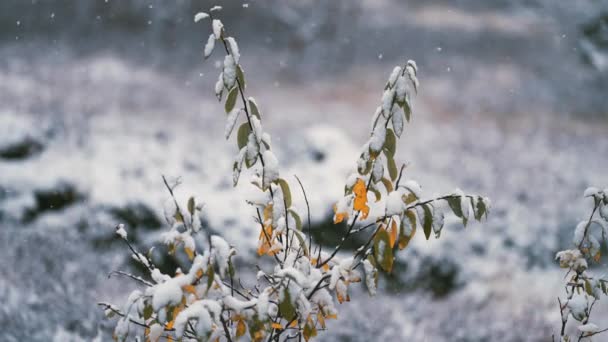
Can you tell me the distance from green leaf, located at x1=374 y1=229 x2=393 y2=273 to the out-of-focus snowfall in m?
2.72

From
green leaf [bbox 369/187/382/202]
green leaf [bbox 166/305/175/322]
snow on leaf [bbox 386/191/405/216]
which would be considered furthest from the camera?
green leaf [bbox 369/187/382/202]

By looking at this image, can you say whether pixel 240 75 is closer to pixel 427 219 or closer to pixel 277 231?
pixel 277 231

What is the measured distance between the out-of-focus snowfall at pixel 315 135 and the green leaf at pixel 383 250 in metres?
2.72

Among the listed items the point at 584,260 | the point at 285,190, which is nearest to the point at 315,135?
the point at 584,260

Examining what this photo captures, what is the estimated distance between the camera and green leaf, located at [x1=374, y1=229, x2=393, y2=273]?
1385 millimetres

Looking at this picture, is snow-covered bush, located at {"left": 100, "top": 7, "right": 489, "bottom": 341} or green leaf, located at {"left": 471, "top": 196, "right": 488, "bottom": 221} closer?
snow-covered bush, located at {"left": 100, "top": 7, "right": 489, "bottom": 341}

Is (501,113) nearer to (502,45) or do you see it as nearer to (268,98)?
(502,45)

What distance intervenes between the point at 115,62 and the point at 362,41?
302 cm

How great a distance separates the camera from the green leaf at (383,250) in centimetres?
138

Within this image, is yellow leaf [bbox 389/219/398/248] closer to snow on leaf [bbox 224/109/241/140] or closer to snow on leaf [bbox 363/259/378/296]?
snow on leaf [bbox 363/259/378/296]

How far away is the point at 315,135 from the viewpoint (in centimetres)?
575

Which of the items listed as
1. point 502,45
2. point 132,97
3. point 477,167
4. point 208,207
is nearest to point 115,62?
point 132,97

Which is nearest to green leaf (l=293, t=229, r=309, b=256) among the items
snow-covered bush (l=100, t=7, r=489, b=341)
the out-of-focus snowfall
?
snow-covered bush (l=100, t=7, r=489, b=341)

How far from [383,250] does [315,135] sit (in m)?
4.39
